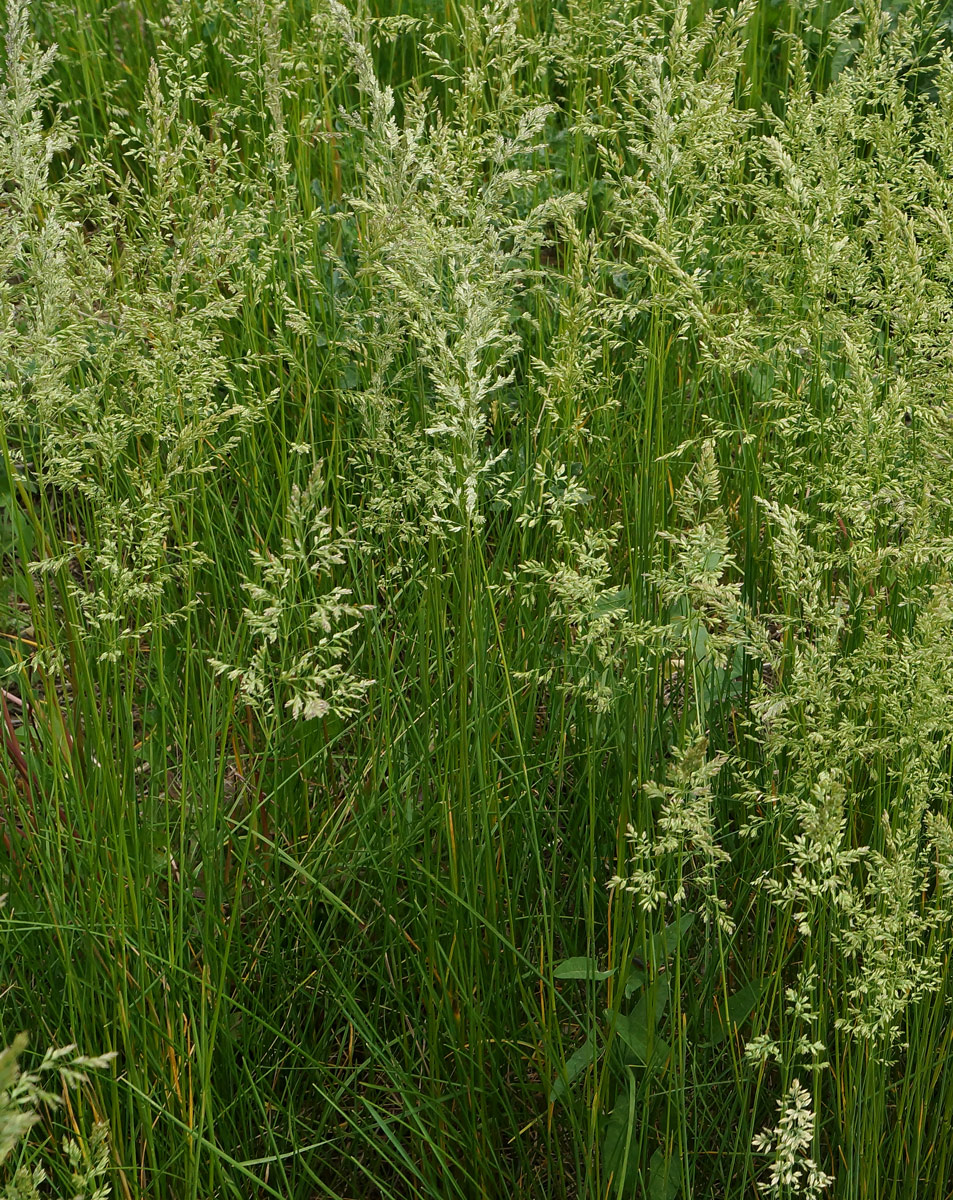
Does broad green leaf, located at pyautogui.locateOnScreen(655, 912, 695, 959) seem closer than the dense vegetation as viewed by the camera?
No

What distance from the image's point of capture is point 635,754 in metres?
1.92

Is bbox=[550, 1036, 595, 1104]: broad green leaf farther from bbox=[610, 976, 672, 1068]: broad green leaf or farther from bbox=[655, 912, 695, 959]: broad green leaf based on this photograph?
bbox=[655, 912, 695, 959]: broad green leaf

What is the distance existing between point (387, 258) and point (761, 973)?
120 cm

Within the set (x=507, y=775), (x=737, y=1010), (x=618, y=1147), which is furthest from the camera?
(x=507, y=775)

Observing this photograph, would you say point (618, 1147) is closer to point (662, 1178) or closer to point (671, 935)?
point (662, 1178)

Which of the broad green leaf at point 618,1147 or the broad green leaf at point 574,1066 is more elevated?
the broad green leaf at point 574,1066

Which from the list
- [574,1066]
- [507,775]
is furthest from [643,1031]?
[507,775]

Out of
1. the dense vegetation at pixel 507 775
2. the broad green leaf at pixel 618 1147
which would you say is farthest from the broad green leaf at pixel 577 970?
the broad green leaf at pixel 618 1147

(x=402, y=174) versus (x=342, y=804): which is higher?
(x=402, y=174)

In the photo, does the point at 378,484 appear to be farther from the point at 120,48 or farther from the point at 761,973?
the point at 120,48

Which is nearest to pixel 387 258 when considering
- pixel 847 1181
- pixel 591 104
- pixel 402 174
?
pixel 402 174

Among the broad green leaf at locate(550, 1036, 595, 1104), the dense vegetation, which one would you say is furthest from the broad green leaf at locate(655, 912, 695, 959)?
the broad green leaf at locate(550, 1036, 595, 1104)

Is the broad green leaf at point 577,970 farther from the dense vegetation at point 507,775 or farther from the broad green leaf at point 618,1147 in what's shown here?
the broad green leaf at point 618,1147

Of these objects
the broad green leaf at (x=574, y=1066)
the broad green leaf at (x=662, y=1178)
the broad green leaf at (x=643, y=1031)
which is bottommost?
the broad green leaf at (x=662, y=1178)
